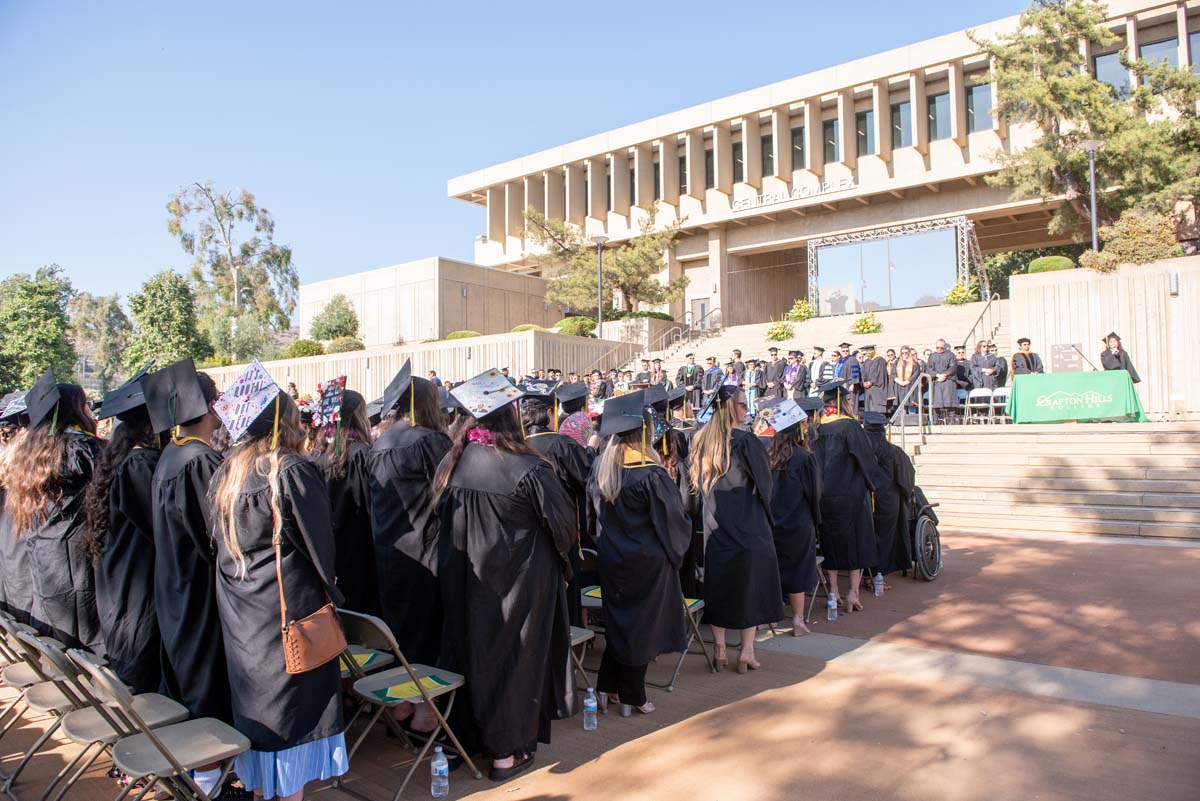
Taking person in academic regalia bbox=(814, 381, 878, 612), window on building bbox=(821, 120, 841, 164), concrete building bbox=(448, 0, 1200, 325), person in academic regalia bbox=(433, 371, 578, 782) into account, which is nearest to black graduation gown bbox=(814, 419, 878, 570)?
person in academic regalia bbox=(814, 381, 878, 612)

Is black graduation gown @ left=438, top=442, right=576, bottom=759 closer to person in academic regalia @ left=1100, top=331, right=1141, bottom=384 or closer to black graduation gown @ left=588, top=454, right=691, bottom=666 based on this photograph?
black graduation gown @ left=588, top=454, right=691, bottom=666

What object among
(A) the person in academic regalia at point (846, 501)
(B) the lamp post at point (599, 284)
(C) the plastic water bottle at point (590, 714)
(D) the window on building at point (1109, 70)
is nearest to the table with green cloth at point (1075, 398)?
(A) the person in academic regalia at point (846, 501)

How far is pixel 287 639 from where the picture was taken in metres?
3.23

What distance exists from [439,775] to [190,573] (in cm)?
151

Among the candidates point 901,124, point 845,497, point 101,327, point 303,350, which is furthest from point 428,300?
point 101,327

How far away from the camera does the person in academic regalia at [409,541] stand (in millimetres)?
4609

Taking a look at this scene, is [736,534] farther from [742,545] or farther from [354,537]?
[354,537]

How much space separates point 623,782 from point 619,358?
24.9 m

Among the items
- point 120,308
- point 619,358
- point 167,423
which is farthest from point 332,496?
point 120,308

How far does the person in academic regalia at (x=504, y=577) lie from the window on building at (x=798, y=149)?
3163 cm

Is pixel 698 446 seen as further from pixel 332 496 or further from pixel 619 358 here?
pixel 619 358

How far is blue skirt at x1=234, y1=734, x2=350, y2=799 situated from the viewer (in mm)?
3344

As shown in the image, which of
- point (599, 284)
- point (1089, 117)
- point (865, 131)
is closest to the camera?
point (1089, 117)

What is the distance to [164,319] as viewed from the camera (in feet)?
113
